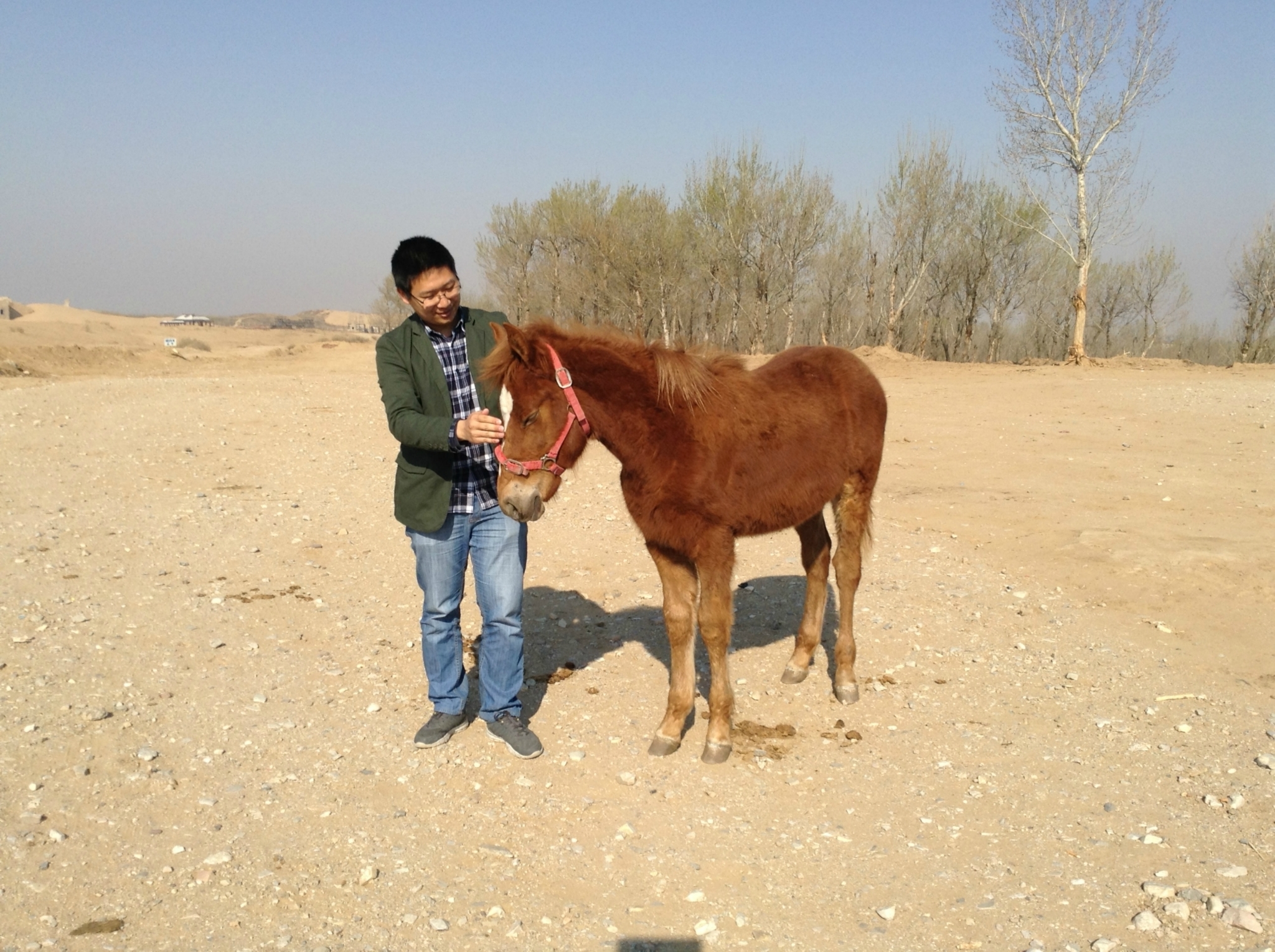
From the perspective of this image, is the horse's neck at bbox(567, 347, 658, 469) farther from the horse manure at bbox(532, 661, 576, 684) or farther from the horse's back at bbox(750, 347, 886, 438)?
the horse manure at bbox(532, 661, 576, 684)

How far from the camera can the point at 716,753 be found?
423 centimetres

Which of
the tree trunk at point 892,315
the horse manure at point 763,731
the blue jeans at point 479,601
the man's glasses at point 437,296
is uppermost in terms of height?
the tree trunk at point 892,315

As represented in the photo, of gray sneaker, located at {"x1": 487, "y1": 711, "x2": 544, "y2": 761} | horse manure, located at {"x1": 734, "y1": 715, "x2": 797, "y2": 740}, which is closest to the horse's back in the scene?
horse manure, located at {"x1": 734, "y1": 715, "x2": 797, "y2": 740}

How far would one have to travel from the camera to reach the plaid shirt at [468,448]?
4.12 meters

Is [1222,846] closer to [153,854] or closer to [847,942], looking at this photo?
[847,942]

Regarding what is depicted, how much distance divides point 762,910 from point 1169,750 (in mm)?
2530

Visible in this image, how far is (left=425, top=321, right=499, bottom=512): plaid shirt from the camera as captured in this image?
4125mm

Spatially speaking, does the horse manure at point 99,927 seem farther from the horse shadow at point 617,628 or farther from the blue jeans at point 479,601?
the horse shadow at point 617,628

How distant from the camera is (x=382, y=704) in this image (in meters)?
4.79

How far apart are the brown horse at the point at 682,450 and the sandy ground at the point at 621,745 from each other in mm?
766

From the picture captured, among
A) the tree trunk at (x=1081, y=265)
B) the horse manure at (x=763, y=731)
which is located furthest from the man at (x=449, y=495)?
the tree trunk at (x=1081, y=265)

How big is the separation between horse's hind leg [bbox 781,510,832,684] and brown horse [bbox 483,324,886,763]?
58cm

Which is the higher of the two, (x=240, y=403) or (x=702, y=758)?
Answer: (x=240, y=403)

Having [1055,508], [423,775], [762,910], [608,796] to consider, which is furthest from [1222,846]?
[1055,508]
